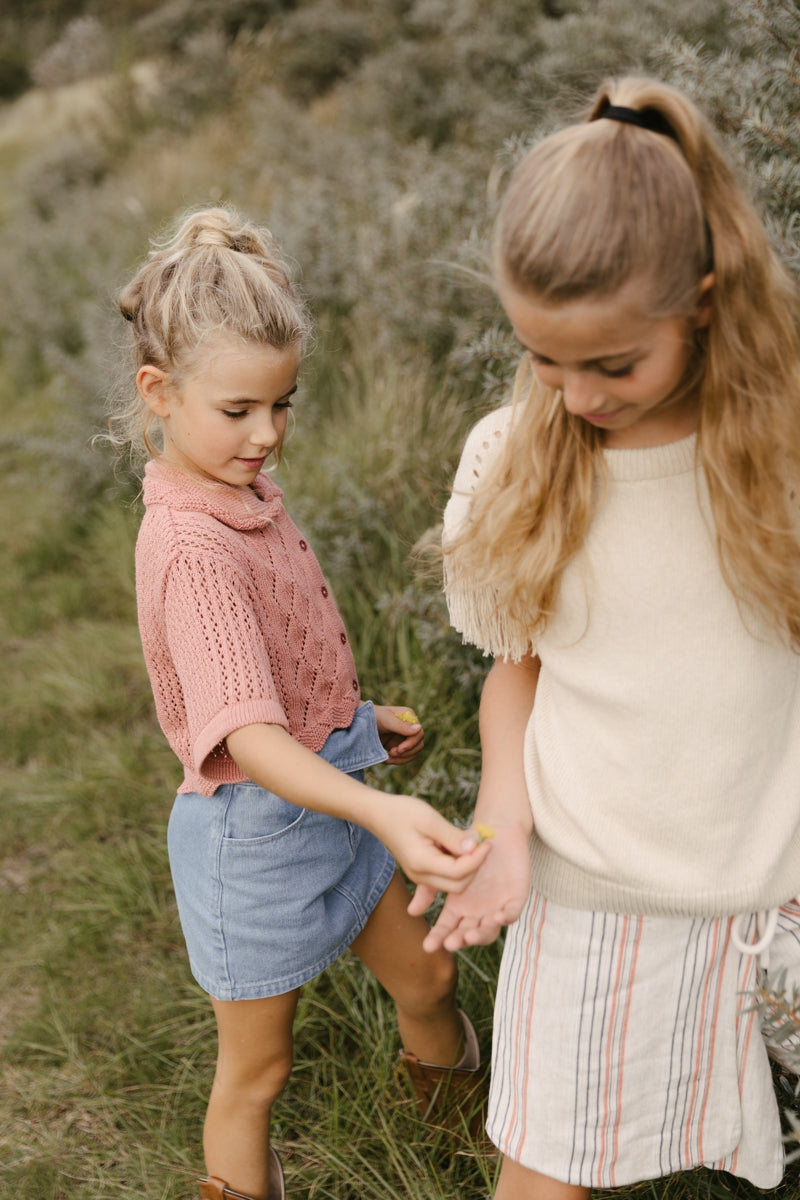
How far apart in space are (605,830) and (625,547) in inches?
15.8

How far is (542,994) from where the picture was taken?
1565 mm

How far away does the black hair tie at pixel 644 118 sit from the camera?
126 cm

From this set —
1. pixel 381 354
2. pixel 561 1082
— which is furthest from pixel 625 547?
pixel 381 354

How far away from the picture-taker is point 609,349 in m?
1.26

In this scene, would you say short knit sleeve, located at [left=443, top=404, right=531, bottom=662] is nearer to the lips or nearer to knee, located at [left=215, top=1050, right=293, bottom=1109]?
the lips

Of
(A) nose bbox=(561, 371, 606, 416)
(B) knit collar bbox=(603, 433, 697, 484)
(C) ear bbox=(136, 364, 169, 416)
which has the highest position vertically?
(A) nose bbox=(561, 371, 606, 416)

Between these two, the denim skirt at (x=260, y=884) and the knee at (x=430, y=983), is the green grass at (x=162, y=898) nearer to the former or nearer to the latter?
the knee at (x=430, y=983)

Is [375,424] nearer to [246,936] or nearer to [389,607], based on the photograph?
[389,607]

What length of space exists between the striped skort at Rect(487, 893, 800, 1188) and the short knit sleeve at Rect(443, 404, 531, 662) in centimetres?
41

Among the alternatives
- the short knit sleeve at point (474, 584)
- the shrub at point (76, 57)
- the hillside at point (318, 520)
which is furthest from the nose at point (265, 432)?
the shrub at point (76, 57)

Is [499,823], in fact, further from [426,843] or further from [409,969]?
[409,969]

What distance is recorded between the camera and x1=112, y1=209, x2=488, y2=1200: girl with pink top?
1612 millimetres

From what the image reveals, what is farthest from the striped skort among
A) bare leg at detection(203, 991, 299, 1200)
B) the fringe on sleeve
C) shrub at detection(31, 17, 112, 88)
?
shrub at detection(31, 17, 112, 88)

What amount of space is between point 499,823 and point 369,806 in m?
0.23
